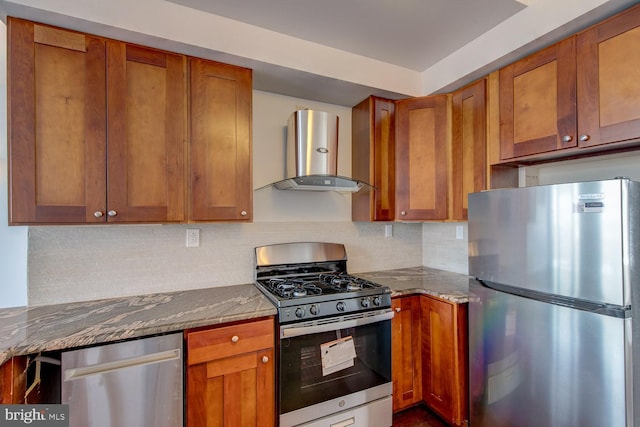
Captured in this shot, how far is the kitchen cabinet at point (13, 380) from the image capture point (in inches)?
43.1

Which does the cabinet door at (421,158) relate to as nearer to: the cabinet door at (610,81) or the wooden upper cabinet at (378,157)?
the wooden upper cabinet at (378,157)

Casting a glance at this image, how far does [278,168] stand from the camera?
2.28 m

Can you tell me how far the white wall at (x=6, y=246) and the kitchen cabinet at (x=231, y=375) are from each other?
41.2 inches

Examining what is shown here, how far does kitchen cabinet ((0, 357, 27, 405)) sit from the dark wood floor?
6.58ft

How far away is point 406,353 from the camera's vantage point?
2.02 metres

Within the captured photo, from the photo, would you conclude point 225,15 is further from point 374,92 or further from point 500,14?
point 500,14

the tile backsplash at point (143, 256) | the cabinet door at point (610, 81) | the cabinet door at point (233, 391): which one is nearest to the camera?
the cabinet door at point (610, 81)

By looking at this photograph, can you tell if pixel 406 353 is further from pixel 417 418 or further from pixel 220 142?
pixel 220 142

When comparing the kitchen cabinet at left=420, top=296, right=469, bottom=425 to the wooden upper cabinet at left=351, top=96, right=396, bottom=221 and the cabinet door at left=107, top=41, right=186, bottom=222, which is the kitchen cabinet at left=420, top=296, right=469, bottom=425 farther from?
the cabinet door at left=107, top=41, right=186, bottom=222

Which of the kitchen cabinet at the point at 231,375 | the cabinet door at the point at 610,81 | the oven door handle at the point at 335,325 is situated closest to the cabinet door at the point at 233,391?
the kitchen cabinet at the point at 231,375

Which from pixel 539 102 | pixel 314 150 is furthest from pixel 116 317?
pixel 539 102

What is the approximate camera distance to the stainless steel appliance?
1.60m

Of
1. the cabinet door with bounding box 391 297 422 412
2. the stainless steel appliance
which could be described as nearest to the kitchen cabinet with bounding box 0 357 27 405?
the stainless steel appliance

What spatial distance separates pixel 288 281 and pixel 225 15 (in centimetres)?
171
